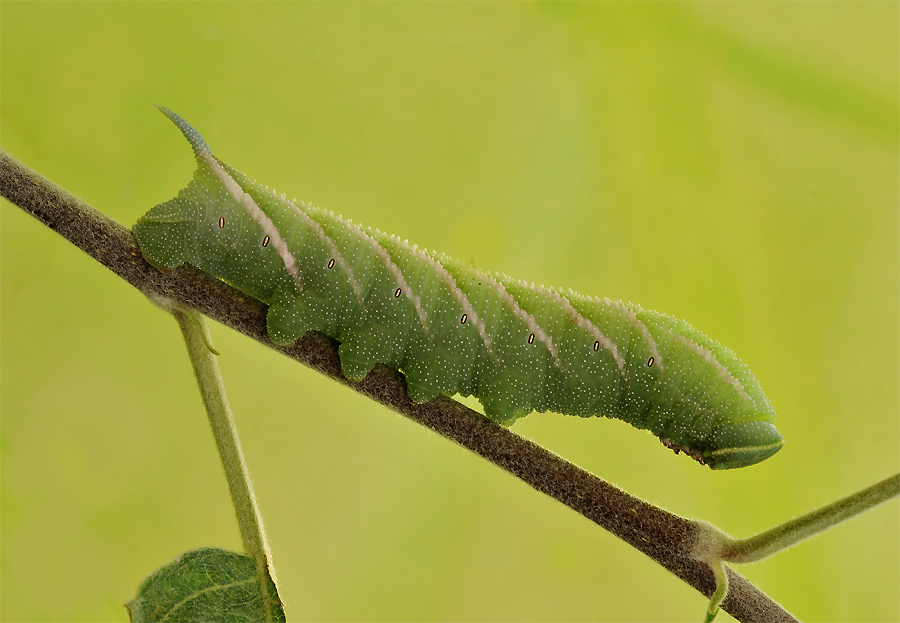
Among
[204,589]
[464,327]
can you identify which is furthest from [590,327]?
[204,589]

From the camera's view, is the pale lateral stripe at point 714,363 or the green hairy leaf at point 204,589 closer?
the green hairy leaf at point 204,589

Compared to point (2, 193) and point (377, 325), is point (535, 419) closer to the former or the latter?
point (377, 325)

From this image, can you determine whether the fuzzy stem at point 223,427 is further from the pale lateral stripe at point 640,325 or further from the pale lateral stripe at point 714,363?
the pale lateral stripe at point 714,363

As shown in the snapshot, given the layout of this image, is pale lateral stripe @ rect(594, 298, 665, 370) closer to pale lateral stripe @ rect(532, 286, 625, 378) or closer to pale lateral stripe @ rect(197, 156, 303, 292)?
pale lateral stripe @ rect(532, 286, 625, 378)

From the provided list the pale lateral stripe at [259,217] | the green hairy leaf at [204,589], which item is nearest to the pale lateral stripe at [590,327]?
the pale lateral stripe at [259,217]

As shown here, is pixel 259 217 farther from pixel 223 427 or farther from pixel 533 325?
pixel 533 325

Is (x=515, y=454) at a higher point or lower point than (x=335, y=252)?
lower

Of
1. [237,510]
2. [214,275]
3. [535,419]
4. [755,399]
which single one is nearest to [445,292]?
[214,275]
